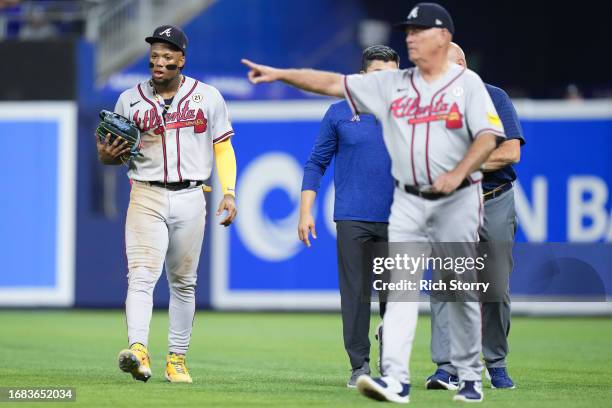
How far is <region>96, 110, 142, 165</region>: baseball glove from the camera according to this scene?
817 centimetres

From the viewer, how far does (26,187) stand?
1612cm

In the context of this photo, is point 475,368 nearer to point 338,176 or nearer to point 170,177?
point 338,176

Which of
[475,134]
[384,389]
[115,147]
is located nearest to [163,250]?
[115,147]

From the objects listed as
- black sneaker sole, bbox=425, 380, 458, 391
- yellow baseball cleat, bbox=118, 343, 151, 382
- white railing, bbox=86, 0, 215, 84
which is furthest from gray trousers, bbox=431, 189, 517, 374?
white railing, bbox=86, 0, 215, 84

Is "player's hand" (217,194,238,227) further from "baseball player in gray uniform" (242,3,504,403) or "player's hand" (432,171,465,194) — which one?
"player's hand" (432,171,465,194)

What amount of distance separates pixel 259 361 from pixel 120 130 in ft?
9.41

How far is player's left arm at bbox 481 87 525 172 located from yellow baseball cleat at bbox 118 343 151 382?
2446 millimetres

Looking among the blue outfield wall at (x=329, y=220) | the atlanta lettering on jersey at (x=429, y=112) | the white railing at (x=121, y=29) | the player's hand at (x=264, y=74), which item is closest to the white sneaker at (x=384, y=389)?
the atlanta lettering on jersey at (x=429, y=112)

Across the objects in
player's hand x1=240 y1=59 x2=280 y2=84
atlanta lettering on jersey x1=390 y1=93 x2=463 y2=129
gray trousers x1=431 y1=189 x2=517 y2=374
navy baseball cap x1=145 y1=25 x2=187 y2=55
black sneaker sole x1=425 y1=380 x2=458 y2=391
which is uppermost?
navy baseball cap x1=145 y1=25 x2=187 y2=55

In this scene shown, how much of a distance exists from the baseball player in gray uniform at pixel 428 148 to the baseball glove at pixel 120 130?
1.42 meters

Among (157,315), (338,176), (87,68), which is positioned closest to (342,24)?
(87,68)

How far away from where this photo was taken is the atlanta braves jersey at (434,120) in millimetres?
6957

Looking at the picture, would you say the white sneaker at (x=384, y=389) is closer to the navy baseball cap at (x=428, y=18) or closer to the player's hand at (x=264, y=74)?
the player's hand at (x=264, y=74)

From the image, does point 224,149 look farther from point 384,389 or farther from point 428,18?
point 384,389
